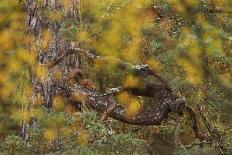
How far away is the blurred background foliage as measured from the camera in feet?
15.8

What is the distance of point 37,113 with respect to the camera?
18.9ft

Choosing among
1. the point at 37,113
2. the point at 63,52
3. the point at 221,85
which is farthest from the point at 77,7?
the point at 221,85

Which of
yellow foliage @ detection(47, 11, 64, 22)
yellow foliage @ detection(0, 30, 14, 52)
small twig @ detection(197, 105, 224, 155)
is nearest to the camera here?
small twig @ detection(197, 105, 224, 155)

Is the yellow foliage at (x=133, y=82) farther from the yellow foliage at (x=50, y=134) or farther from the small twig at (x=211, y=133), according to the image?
the yellow foliage at (x=50, y=134)

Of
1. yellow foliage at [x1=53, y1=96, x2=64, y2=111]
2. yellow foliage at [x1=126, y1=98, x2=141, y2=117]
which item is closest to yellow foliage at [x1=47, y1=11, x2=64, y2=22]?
yellow foliage at [x1=53, y1=96, x2=64, y2=111]

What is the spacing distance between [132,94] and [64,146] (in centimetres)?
193

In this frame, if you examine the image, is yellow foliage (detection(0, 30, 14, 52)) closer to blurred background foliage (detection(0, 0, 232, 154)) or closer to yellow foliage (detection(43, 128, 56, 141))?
blurred background foliage (detection(0, 0, 232, 154))

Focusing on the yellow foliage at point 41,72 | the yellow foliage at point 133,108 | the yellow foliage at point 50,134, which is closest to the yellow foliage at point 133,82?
the yellow foliage at point 133,108

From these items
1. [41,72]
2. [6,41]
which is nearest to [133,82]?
[41,72]

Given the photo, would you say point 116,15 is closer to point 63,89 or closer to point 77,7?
point 77,7

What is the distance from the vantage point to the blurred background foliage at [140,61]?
4.82 meters

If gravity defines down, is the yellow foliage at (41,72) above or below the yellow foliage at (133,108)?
above

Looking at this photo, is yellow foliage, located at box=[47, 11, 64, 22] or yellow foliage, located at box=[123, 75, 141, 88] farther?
yellow foliage, located at box=[123, 75, 141, 88]

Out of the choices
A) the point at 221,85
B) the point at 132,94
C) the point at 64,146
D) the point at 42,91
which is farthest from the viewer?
the point at 132,94
